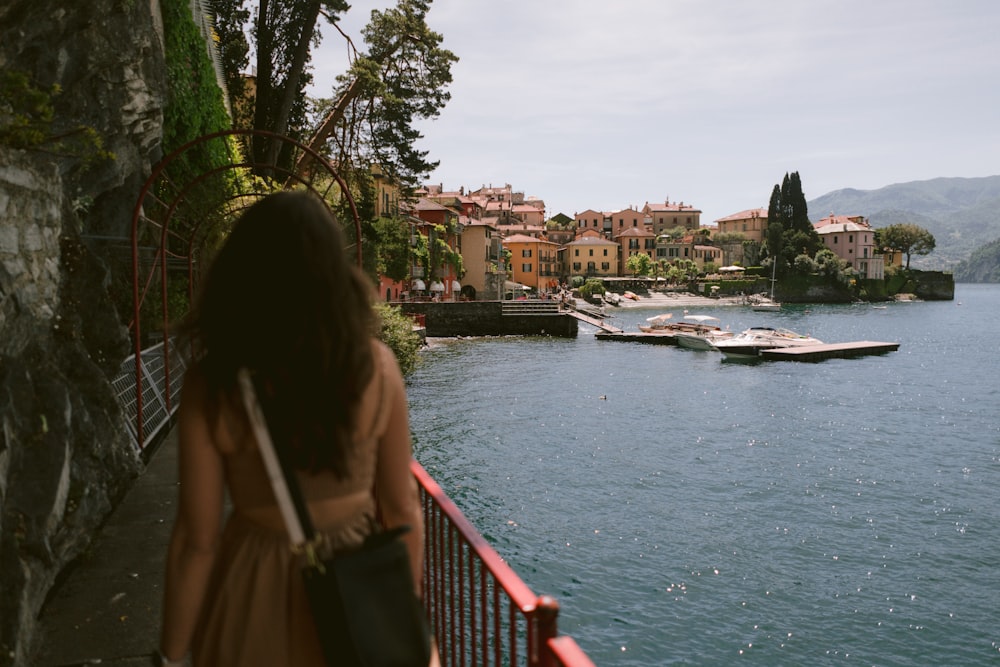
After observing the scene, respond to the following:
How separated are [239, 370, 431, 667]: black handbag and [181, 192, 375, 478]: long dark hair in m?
0.05

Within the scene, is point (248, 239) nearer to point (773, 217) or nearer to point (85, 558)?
point (85, 558)

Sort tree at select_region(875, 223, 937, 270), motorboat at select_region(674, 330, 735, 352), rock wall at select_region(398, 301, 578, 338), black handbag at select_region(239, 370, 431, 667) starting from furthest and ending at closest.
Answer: tree at select_region(875, 223, 937, 270), rock wall at select_region(398, 301, 578, 338), motorboat at select_region(674, 330, 735, 352), black handbag at select_region(239, 370, 431, 667)

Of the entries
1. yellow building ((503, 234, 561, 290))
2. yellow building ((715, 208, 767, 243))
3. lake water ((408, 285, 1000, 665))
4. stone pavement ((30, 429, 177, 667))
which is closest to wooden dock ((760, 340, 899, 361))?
lake water ((408, 285, 1000, 665))

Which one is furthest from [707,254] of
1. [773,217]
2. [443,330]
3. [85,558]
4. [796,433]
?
[85,558]

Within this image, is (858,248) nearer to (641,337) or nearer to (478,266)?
(478,266)

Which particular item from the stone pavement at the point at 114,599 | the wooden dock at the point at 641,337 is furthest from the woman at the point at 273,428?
the wooden dock at the point at 641,337

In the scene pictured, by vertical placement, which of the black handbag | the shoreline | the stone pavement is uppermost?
the black handbag

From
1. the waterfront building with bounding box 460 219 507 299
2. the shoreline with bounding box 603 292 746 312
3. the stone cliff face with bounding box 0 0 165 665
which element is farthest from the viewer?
the shoreline with bounding box 603 292 746 312

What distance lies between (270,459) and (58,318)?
439 cm

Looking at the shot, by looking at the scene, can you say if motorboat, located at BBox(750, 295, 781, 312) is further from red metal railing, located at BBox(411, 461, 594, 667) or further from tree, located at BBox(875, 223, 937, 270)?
red metal railing, located at BBox(411, 461, 594, 667)

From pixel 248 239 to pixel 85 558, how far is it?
4.44 meters

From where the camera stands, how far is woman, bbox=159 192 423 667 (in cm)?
173

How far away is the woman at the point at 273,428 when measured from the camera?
173 centimetres

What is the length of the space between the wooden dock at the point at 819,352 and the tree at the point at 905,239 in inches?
3567
